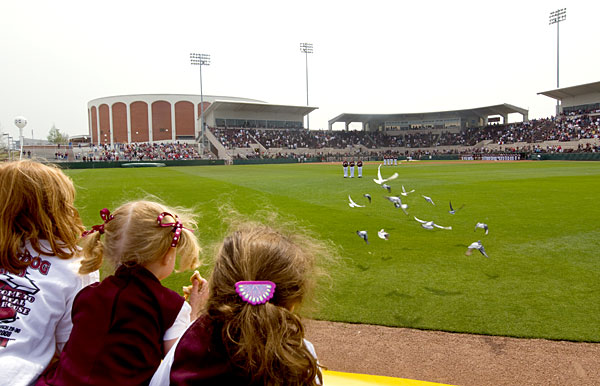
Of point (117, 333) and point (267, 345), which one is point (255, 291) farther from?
point (117, 333)

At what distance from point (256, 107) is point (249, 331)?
68801mm

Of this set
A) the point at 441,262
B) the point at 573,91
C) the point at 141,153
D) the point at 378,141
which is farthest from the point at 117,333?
the point at 378,141

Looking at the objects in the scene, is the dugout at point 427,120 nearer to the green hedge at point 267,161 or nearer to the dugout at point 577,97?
the dugout at point 577,97

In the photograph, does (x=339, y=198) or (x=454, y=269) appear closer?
(x=454, y=269)

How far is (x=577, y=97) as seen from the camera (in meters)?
58.6

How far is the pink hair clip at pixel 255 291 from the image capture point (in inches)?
56.3

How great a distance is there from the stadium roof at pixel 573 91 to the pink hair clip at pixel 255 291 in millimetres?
64193

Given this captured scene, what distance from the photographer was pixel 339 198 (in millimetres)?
14242

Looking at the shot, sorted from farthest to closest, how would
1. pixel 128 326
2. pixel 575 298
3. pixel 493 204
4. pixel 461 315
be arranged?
pixel 493 204, pixel 575 298, pixel 461 315, pixel 128 326

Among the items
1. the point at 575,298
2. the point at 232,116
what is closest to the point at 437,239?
the point at 575,298

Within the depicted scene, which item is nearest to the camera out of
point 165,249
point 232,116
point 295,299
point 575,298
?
point 295,299

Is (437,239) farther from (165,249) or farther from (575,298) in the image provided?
(165,249)

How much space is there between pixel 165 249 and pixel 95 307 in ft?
1.46

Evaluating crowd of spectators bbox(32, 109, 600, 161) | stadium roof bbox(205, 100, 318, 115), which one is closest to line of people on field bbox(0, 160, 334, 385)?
crowd of spectators bbox(32, 109, 600, 161)
